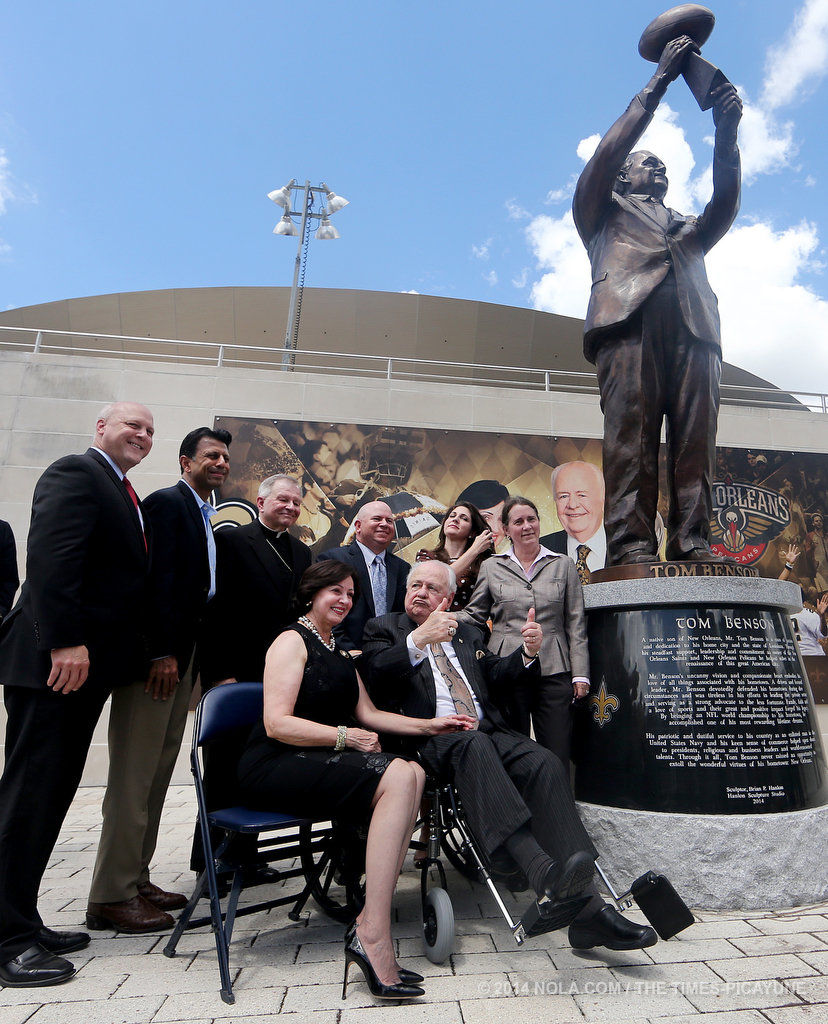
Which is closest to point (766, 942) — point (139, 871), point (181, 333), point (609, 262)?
point (139, 871)

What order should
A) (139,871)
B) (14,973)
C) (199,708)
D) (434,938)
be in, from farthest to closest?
1. (139,871)
2. (199,708)
3. (434,938)
4. (14,973)

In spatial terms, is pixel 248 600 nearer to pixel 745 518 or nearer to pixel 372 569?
pixel 372 569

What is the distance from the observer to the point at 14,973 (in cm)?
210

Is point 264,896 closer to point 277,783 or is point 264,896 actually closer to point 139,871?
point 139,871

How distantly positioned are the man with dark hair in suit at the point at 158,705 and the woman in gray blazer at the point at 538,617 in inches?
52.4

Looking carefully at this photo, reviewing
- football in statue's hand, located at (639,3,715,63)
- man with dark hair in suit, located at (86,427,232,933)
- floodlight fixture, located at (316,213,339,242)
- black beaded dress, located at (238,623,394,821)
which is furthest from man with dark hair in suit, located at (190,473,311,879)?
floodlight fixture, located at (316,213,339,242)

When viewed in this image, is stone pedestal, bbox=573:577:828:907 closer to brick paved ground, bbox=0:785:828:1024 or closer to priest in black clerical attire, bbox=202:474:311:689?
brick paved ground, bbox=0:785:828:1024

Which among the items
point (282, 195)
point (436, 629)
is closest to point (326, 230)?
point (282, 195)

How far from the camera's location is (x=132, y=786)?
2.74 meters

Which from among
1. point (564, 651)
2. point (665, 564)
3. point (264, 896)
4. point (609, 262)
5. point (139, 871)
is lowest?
point (264, 896)

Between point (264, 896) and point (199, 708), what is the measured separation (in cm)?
131

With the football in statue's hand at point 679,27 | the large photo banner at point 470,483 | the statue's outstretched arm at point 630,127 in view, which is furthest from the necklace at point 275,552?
the large photo banner at point 470,483

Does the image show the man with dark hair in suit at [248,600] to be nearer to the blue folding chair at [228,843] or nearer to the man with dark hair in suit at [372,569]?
the man with dark hair in suit at [372,569]

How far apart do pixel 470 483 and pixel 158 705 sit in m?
5.93
